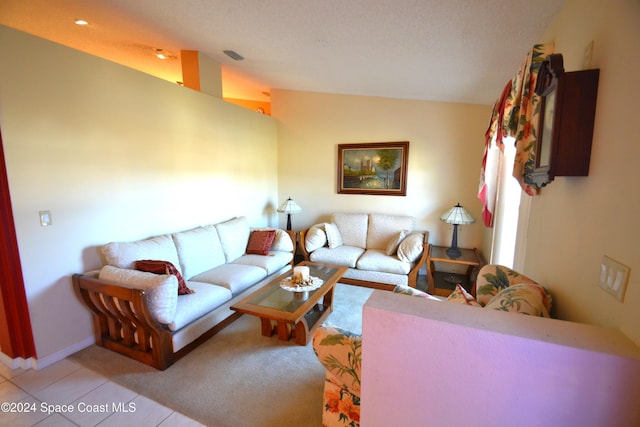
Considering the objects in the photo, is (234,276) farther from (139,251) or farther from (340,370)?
(340,370)

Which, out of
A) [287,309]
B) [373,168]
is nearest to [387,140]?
[373,168]

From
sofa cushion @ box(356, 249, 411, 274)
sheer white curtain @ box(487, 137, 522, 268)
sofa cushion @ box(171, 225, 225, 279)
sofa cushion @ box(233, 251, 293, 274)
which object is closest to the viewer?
sheer white curtain @ box(487, 137, 522, 268)

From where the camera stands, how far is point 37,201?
6.51ft

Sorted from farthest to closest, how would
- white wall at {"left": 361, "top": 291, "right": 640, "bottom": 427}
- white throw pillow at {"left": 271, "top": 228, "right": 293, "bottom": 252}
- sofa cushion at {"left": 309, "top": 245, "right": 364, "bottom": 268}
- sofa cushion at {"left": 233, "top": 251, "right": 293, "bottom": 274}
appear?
white throw pillow at {"left": 271, "top": 228, "right": 293, "bottom": 252}, sofa cushion at {"left": 309, "top": 245, "right": 364, "bottom": 268}, sofa cushion at {"left": 233, "top": 251, "right": 293, "bottom": 274}, white wall at {"left": 361, "top": 291, "right": 640, "bottom": 427}

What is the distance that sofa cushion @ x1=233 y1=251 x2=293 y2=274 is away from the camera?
329cm

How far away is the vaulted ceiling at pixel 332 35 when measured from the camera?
169cm

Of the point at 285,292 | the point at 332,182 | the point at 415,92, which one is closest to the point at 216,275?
the point at 285,292

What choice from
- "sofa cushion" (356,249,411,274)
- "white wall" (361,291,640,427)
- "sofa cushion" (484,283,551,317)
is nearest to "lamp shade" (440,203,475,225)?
"sofa cushion" (356,249,411,274)

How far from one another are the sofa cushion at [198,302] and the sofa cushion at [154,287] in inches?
3.5

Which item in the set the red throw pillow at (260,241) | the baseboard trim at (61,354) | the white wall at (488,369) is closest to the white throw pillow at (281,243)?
the red throw pillow at (260,241)

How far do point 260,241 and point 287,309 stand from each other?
1601 mm

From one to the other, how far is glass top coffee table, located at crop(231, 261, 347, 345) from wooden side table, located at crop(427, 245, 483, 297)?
1.38 m

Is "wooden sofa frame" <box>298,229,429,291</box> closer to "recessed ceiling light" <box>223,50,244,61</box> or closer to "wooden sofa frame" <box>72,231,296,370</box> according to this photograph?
"wooden sofa frame" <box>72,231,296,370</box>

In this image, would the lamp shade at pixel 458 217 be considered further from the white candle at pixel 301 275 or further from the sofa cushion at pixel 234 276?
the sofa cushion at pixel 234 276
